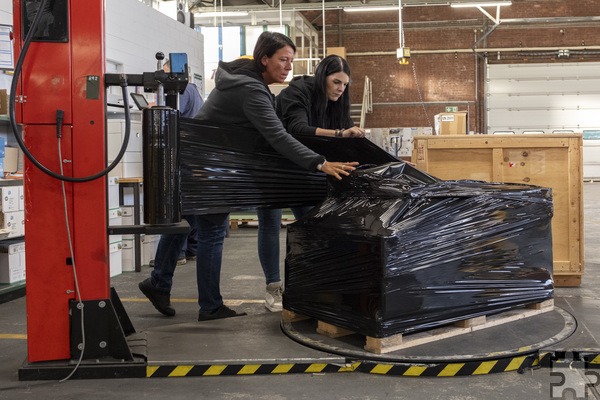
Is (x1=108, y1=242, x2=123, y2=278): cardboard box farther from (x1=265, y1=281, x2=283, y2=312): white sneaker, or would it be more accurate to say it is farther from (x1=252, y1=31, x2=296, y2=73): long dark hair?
(x1=252, y1=31, x2=296, y2=73): long dark hair

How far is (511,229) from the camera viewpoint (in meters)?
3.58

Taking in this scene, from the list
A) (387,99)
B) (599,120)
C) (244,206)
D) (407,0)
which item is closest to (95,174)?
(244,206)

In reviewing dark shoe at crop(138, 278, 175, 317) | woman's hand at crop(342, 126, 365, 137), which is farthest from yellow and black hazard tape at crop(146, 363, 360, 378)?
woman's hand at crop(342, 126, 365, 137)

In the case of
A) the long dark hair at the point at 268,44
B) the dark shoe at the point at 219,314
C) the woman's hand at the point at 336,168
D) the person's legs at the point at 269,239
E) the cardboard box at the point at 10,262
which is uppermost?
the long dark hair at the point at 268,44

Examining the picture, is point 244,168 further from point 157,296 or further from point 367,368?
point 367,368

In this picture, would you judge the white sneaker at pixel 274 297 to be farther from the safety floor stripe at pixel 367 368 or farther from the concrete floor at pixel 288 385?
the safety floor stripe at pixel 367 368

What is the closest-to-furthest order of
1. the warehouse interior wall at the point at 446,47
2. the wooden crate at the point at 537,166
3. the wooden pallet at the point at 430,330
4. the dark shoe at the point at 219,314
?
the wooden pallet at the point at 430,330
the dark shoe at the point at 219,314
the wooden crate at the point at 537,166
the warehouse interior wall at the point at 446,47

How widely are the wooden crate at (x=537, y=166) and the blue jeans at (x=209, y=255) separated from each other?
1994mm

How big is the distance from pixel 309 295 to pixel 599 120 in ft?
64.2

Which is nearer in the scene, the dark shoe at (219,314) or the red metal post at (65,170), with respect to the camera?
the red metal post at (65,170)

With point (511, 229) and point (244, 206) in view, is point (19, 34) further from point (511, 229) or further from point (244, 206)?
point (511, 229)

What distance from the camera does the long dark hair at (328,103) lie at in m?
4.07

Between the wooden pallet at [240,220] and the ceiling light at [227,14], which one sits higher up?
the ceiling light at [227,14]

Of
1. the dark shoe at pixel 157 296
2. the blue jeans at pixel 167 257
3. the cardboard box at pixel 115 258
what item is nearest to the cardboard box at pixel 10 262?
the cardboard box at pixel 115 258
